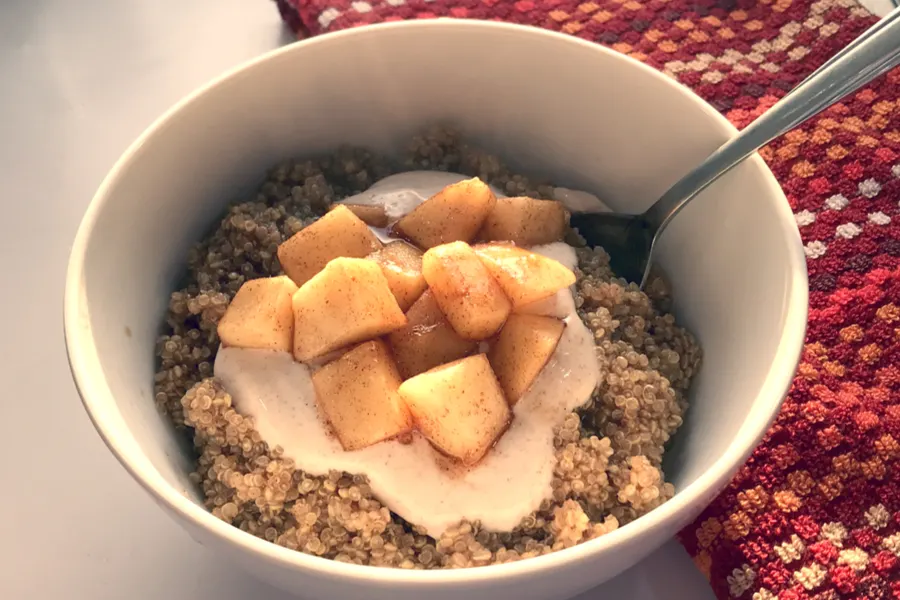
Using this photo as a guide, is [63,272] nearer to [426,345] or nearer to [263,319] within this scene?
[263,319]

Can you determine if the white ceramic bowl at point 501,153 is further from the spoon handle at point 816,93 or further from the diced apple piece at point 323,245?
the diced apple piece at point 323,245

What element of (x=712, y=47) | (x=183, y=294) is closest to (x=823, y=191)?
(x=712, y=47)

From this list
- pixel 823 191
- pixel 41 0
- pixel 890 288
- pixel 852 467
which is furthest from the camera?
pixel 41 0

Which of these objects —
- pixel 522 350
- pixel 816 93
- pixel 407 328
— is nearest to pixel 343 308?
pixel 407 328

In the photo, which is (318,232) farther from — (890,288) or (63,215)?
(890,288)

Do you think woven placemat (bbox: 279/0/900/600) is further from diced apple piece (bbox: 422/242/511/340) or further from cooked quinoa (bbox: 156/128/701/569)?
diced apple piece (bbox: 422/242/511/340)
